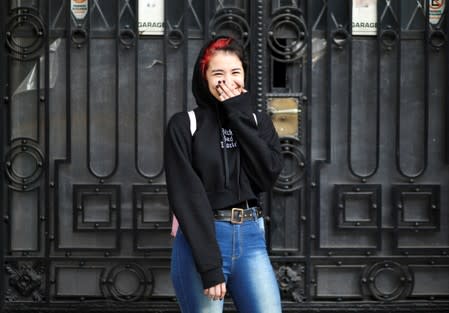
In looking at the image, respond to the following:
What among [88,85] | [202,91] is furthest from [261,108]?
[202,91]

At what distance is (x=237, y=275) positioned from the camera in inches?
154

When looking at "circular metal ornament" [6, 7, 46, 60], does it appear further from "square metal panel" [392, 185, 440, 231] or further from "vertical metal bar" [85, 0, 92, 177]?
"square metal panel" [392, 185, 440, 231]

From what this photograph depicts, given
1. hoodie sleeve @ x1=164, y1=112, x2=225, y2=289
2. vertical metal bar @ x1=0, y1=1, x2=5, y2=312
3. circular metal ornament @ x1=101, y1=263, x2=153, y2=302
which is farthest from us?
circular metal ornament @ x1=101, y1=263, x2=153, y2=302

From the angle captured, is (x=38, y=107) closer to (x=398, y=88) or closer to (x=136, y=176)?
(x=136, y=176)

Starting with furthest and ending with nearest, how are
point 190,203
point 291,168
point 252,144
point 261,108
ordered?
point 291,168
point 261,108
point 252,144
point 190,203

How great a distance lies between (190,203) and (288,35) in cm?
236

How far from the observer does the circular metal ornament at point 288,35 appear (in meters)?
5.87

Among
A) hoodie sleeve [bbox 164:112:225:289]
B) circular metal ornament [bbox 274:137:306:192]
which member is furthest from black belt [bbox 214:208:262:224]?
circular metal ornament [bbox 274:137:306:192]

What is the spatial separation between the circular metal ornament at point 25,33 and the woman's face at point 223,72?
2.21m

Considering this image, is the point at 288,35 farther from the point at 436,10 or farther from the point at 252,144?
the point at 252,144

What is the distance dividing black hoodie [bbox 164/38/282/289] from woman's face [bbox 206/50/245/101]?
4 centimetres

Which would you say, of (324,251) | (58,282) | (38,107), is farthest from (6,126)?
(324,251)

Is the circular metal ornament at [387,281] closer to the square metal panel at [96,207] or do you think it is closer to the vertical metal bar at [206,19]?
the square metal panel at [96,207]

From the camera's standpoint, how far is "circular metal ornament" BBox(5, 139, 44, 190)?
589cm
